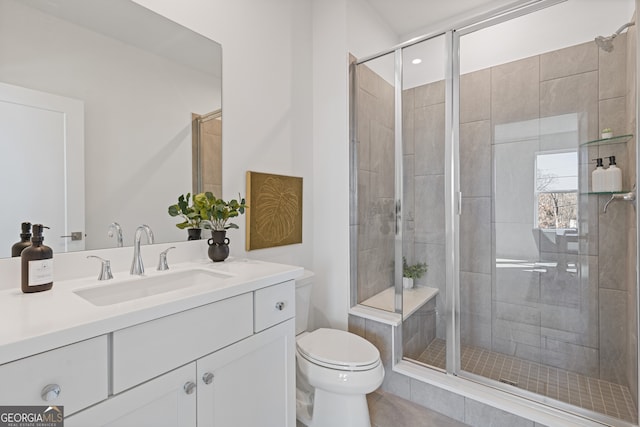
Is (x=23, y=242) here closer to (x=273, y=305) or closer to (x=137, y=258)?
(x=137, y=258)

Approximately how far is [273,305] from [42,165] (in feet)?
3.13

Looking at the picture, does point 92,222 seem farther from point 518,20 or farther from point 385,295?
point 518,20

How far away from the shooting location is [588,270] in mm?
1743

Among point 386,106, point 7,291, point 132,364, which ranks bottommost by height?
point 132,364

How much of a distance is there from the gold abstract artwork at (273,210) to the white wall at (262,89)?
47 millimetres

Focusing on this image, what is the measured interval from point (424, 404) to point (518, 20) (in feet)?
7.63

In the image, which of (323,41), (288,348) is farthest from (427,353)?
(323,41)

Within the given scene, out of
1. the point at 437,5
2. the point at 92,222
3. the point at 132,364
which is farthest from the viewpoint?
the point at 437,5

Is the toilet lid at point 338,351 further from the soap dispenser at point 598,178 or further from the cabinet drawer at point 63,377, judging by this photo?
the soap dispenser at point 598,178

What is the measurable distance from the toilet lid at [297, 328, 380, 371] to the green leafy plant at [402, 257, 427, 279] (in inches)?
24.8

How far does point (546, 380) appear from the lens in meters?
1.74

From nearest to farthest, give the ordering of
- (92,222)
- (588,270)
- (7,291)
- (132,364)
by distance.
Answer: (132,364) → (7,291) → (92,222) → (588,270)

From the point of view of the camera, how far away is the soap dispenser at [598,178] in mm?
1654

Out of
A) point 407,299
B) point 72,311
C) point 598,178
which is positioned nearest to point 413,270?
point 407,299
